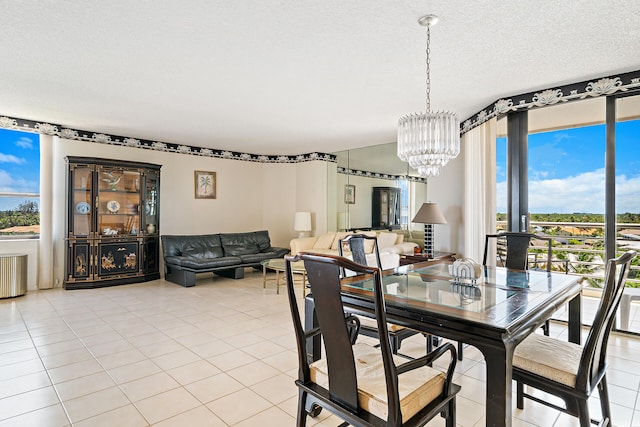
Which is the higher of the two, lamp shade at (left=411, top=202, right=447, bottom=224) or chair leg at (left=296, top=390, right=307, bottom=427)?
lamp shade at (left=411, top=202, right=447, bottom=224)

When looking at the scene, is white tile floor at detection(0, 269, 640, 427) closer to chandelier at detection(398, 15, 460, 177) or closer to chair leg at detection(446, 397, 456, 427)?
chair leg at detection(446, 397, 456, 427)

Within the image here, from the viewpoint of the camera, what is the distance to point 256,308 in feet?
14.3

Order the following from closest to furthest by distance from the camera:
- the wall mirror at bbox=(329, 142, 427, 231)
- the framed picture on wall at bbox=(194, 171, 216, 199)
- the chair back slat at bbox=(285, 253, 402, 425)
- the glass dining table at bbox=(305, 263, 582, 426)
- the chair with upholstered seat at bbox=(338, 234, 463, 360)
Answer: the chair back slat at bbox=(285, 253, 402, 425), the glass dining table at bbox=(305, 263, 582, 426), the chair with upholstered seat at bbox=(338, 234, 463, 360), the wall mirror at bbox=(329, 142, 427, 231), the framed picture on wall at bbox=(194, 171, 216, 199)

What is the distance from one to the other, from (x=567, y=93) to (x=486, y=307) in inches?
116

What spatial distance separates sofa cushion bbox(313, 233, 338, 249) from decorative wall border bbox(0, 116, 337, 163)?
1683mm

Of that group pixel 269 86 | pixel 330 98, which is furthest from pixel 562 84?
pixel 269 86

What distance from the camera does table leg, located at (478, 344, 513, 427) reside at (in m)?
1.32

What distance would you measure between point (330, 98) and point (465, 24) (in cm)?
178

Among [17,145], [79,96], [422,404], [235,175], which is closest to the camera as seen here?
[422,404]

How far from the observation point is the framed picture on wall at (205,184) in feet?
22.6

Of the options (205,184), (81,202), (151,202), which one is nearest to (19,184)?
(81,202)

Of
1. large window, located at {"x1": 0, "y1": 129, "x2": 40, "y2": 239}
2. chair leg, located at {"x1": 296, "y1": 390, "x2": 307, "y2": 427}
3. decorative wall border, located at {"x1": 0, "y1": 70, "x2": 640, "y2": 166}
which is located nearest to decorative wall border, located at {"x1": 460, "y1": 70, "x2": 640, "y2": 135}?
decorative wall border, located at {"x1": 0, "y1": 70, "x2": 640, "y2": 166}

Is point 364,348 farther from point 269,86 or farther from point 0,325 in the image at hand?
point 0,325

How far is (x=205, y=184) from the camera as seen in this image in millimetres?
7012
